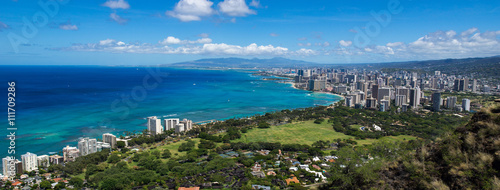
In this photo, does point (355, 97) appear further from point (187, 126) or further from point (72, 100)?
point (72, 100)

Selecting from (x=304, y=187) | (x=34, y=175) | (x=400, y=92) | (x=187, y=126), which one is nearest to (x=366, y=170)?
(x=304, y=187)

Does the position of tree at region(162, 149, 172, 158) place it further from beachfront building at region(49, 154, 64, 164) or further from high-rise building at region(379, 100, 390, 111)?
high-rise building at region(379, 100, 390, 111)

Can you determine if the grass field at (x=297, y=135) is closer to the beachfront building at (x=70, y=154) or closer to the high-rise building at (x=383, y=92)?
the beachfront building at (x=70, y=154)

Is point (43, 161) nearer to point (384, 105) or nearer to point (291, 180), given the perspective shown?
point (291, 180)

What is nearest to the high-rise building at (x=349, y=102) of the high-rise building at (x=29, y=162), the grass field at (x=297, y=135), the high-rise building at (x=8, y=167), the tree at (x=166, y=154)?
the grass field at (x=297, y=135)

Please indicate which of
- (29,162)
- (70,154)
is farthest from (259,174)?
(29,162)

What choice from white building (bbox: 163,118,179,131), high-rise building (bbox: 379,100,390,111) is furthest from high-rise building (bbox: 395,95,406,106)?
white building (bbox: 163,118,179,131)
